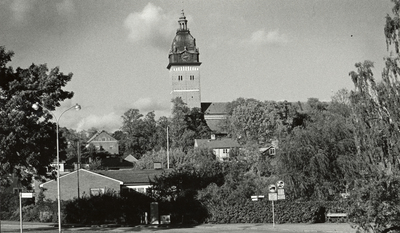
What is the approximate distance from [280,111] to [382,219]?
3914 inches

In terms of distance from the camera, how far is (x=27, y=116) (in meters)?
37.3

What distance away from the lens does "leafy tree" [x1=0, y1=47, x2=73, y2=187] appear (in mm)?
35906

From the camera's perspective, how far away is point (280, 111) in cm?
11556

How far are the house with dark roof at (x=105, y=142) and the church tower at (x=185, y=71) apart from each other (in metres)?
23.4

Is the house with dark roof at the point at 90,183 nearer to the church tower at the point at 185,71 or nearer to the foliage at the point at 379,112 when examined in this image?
the foliage at the point at 379,112

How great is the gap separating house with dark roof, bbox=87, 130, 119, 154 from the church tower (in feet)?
76.7

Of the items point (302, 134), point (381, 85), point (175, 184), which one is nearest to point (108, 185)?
point (175, 184)

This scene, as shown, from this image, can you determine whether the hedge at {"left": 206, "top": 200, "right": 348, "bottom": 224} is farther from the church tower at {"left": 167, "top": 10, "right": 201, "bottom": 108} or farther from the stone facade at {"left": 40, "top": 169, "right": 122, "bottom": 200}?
the church tower at {"left": 167, "top": 10, "right": 201, "bottom": 108}

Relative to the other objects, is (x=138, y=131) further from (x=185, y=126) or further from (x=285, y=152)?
(x=285, y=152)

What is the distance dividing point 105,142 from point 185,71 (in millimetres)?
30352

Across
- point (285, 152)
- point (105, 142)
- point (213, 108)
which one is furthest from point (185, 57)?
point (285, 152)

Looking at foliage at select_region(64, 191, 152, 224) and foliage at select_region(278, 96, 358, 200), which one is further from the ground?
foliage at select_region(278, 96, 358, 200)

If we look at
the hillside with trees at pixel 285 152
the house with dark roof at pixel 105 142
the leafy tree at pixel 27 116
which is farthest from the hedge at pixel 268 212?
the house with dark roof at pixel 105 142

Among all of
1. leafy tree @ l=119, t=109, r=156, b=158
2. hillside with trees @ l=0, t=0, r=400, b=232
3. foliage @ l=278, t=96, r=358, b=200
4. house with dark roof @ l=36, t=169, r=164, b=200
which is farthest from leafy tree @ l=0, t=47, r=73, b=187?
leafy tree @ l=119, t=109, r=156, b=158
